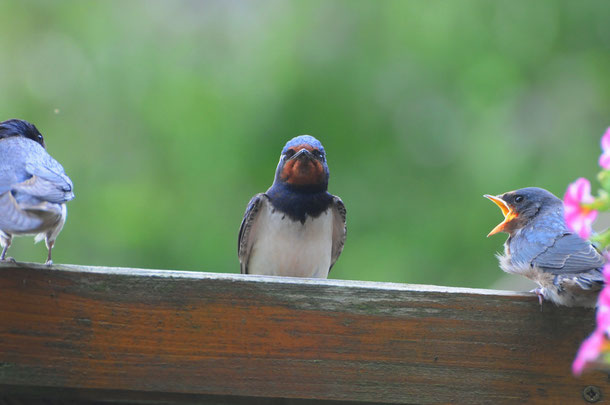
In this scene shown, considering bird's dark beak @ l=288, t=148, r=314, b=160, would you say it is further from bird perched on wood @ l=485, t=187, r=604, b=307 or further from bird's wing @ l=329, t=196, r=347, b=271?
bird perched on wood @ l=485, t=187, r=604, b=307

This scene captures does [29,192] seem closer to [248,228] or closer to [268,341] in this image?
[268,341]

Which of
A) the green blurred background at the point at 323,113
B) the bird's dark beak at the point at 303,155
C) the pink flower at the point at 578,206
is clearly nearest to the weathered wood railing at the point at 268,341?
the pink flower at the point at 578,206

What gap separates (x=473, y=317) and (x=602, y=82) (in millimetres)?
5719

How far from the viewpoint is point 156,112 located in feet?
22.3

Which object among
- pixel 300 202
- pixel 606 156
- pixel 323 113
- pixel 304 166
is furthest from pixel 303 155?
pixel 323 113

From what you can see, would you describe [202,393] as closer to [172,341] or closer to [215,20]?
[172,341]

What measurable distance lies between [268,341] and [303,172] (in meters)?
1.93

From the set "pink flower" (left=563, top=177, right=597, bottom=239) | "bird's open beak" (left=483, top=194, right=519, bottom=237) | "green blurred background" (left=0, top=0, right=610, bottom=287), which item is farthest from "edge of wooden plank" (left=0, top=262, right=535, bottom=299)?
"green blurred background" (left=0, top=0, right=610, bottom=287)

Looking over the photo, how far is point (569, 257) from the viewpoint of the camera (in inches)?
101

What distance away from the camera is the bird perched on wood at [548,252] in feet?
7.42

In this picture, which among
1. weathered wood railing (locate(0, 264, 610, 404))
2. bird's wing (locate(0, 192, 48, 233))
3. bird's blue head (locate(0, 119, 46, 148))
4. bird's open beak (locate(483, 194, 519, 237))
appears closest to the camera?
weathered wood railing (locate(0, 264, 610, 404))

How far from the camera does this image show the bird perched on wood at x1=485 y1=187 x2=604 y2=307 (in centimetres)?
226

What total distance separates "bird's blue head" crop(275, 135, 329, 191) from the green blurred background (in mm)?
2549

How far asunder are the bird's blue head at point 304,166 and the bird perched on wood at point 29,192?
3.75 ft
